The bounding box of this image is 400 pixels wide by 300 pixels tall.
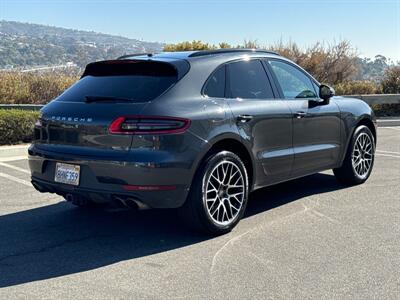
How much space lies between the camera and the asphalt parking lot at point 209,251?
3.86 m

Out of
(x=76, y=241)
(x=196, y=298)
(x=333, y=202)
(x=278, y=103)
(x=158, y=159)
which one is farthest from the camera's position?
(x=333, y=202)

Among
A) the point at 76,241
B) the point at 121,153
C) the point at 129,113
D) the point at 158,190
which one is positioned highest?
the point at 129,113

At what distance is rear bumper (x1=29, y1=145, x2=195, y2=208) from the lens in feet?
14.7

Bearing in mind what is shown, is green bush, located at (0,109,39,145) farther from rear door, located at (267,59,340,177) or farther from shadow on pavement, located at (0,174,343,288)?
rear door, located at (267,59,340,177)

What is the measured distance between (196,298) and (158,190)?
45.7 inches

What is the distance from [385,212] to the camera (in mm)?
5918

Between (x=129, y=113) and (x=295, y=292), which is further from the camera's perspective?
(x=129, y=113)

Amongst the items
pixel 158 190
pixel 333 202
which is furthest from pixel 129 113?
pixel 333 202

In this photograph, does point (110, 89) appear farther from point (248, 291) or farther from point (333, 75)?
Result: point (333, 75)

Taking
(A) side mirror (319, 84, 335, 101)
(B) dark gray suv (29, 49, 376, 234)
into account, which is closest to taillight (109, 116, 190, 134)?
(B) dark gray suv (29, 49, 376, 234)

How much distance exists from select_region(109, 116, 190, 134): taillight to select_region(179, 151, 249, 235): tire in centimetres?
54

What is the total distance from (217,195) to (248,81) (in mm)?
1319

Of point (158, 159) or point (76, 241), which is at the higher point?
point (158, 159)

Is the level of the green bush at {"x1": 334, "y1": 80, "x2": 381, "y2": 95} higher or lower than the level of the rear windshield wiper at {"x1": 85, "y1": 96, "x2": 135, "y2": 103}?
higher
